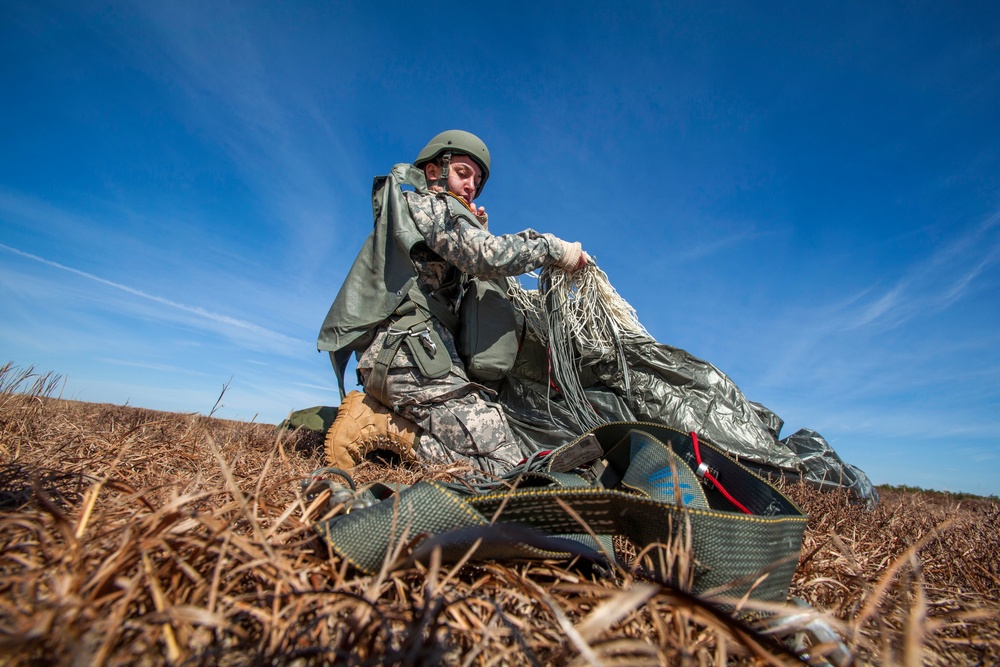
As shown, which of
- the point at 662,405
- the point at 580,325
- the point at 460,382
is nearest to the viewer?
the point at 460,382

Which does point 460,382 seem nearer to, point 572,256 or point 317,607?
point 572,256

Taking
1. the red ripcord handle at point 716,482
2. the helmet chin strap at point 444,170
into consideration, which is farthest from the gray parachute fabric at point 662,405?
the red ripcord handle at point 716,482

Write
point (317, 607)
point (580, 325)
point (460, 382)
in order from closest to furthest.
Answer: point (317, 607) → point (460, 382) → point (580, 325)

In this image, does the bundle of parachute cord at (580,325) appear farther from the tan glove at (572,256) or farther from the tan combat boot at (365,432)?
the tan combat boot at (365,432)

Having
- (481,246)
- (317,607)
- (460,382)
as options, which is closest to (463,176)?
(481,246)

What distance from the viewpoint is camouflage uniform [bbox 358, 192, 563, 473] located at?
121 inches

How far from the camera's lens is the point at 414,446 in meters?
3.21

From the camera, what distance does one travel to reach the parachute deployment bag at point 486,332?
11.1 feet

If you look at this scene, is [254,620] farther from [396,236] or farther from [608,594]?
[396,236]

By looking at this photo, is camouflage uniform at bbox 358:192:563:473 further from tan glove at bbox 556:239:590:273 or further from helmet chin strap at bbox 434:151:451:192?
helmet chin strap at bbox 434:151:451:192

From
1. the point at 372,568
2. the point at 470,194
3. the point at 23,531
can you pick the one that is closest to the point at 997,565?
the point at 372,568

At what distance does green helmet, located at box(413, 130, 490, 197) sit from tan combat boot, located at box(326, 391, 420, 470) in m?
2.02

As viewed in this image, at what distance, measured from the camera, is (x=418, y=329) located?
10.8 feet

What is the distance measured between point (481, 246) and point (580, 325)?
0.92 metres
